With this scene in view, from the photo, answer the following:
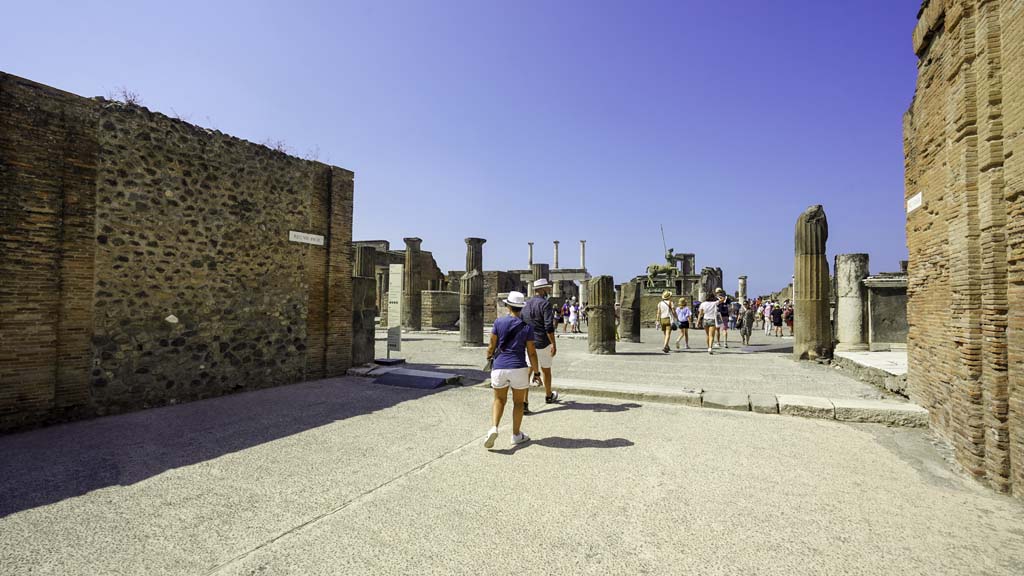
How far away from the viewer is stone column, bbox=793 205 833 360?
11.3 m

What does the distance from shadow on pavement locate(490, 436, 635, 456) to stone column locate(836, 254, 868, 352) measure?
9415 mm

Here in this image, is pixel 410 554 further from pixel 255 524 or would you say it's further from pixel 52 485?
pixel 52 485

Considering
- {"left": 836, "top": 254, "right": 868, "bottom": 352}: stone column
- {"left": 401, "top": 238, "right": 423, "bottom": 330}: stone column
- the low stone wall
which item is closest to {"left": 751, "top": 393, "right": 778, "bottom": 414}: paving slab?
{"left": 836, "top": 254, "right": 868, "bottom": 352}: stone column

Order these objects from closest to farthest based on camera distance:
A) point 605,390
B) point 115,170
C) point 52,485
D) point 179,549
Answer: point 179,549
point 52,485
point 115,170
point 605,390

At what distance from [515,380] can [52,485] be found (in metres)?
3.87

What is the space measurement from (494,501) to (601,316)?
9.96m

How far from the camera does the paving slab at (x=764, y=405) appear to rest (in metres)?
6.24

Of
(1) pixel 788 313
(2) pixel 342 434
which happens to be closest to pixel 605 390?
(2) pixel 342 434

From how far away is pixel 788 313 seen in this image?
2147cm

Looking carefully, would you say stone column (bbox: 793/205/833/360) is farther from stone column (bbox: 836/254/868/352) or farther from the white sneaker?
the white sneaker

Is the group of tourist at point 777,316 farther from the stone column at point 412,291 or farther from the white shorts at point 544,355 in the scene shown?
the white shorts at point 544,355

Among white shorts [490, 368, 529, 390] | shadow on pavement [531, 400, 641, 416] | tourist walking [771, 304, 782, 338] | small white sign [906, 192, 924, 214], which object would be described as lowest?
shadow on pavement [531, 400, 641, 416]

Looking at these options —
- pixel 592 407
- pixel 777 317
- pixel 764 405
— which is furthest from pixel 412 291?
pixel 764 405

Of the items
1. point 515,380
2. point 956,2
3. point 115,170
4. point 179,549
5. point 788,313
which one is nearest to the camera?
point 179,549
